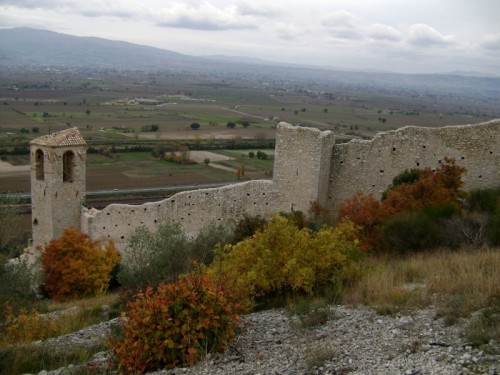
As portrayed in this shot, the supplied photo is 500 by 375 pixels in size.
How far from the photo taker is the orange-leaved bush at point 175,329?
19.1 ft

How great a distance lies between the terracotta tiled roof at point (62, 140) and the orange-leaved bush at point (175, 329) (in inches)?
475

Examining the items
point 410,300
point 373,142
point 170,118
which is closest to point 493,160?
point 373,142

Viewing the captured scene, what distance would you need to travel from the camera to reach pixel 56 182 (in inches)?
669

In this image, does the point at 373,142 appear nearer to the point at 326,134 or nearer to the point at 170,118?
the point at 326,134

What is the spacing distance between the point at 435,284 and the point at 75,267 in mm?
10660

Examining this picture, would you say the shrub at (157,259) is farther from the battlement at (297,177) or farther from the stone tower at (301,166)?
the stone tower at (301,166)

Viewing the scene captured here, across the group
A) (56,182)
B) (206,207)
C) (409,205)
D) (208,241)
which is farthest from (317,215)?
(56,182)

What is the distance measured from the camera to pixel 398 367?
5.08m

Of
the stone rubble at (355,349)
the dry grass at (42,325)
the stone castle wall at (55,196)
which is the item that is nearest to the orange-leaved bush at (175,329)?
the stone rubble at (355,349)

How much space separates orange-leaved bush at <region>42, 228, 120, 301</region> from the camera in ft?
48.8

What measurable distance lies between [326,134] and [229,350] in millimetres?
9516

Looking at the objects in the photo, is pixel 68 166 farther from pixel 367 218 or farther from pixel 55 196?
pixel 367 218

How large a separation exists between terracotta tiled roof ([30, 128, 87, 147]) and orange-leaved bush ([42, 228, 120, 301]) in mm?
3018

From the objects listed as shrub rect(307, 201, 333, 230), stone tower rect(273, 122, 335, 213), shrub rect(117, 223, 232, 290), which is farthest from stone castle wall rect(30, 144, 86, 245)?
shrub rect(307, 201, 333, 230)
